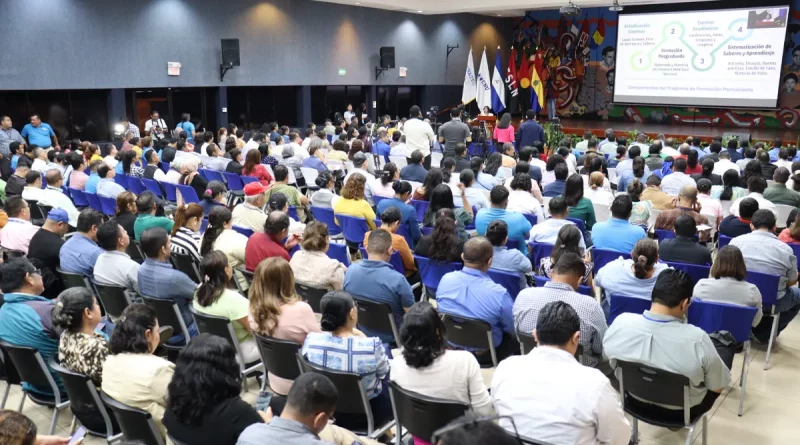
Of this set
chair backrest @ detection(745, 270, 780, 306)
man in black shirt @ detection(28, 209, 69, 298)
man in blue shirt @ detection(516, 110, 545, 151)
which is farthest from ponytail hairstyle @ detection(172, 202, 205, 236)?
man in blue shirt @ detection(516, 110, 545, 151)

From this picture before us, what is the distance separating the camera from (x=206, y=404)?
251 cm

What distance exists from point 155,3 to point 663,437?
45.5 feet

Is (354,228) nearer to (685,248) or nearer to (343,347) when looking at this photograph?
(685,248)

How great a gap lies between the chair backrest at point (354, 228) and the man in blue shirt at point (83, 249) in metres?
2.28

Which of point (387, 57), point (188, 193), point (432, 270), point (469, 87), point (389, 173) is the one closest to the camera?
point (432, 270)

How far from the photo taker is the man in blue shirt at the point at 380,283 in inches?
163

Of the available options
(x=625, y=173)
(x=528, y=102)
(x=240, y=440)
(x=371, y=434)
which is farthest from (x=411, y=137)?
(x=528, y=102)

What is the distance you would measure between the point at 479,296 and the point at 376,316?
2.18 feet

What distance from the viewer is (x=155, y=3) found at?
46.8 ft

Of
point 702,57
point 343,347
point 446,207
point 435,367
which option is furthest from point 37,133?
point 702,57

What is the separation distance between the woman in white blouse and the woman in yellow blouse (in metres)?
3.55

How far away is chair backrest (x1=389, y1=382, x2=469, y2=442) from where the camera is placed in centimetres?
267

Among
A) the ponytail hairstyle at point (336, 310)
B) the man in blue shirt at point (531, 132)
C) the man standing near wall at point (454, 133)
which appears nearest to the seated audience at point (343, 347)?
the ponytail hairstyle at point (336, 310)

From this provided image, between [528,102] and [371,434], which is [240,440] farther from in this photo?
[528,102]
